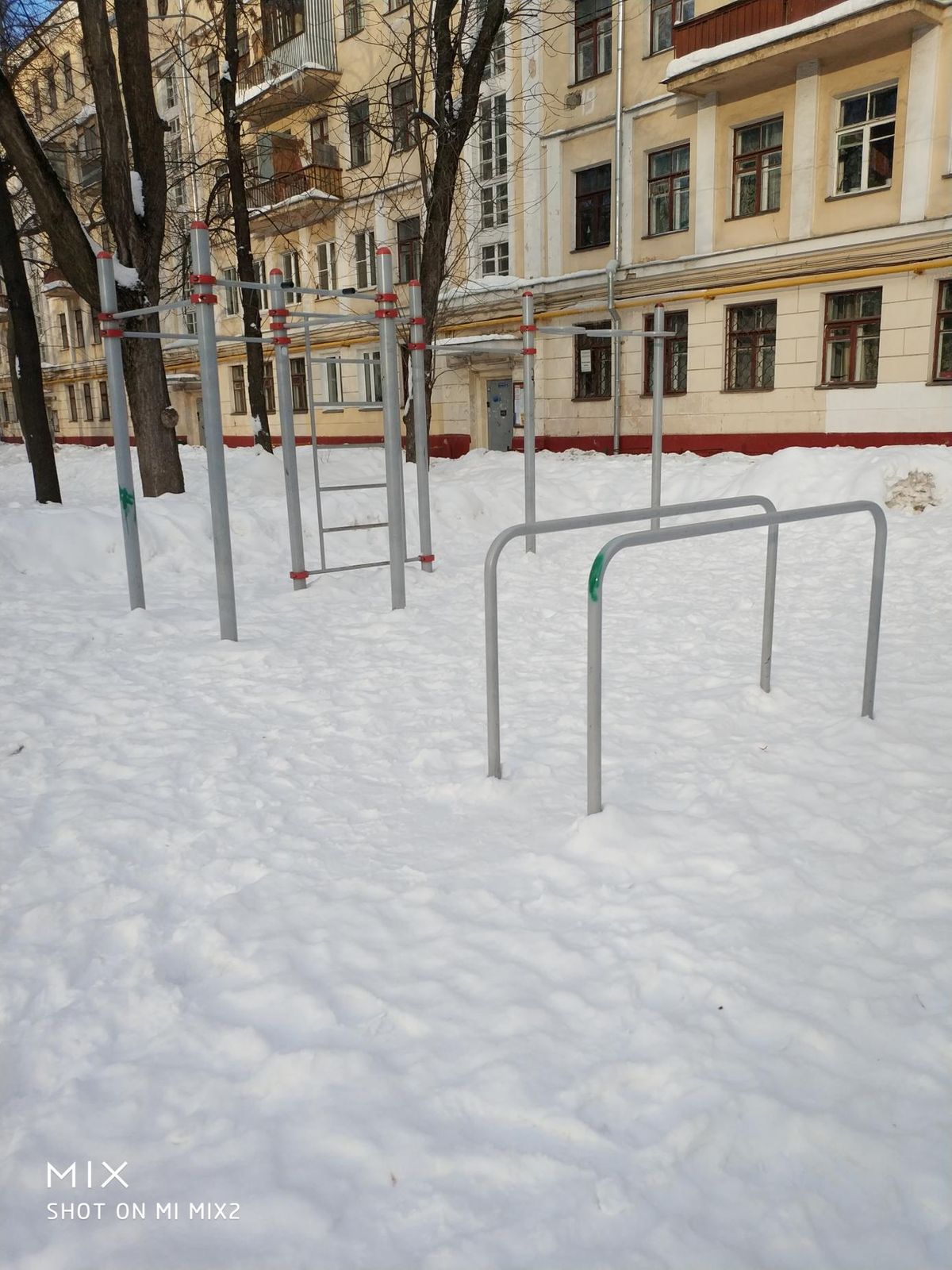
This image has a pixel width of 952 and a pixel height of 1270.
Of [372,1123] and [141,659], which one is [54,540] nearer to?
[141,659]

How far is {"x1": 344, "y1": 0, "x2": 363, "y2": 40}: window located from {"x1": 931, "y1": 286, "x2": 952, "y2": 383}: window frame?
1401cm

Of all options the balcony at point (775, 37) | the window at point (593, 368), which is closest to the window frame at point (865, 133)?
the balcony at point (775, 37)

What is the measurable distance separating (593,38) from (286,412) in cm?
1336

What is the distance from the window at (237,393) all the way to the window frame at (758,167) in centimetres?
1430

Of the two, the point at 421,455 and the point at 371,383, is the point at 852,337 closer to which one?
the point at 421,455

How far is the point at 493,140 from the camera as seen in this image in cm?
1722

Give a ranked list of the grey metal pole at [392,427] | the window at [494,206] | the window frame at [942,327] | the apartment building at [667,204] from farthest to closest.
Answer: the window at [494,206]
the apartment building at [667,204]
the window frame at [942,327]
the grey metal pole at [392,427]

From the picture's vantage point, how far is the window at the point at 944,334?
12227 millimetres

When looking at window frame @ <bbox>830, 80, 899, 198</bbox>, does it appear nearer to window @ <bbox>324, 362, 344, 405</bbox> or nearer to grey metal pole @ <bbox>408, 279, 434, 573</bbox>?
grey metal pole @ <bbox>408, 279, 434, 573</bbox>

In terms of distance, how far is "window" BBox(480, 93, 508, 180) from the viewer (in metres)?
16.9

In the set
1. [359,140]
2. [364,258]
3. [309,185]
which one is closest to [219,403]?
[359,140]

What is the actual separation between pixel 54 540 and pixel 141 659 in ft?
10.4

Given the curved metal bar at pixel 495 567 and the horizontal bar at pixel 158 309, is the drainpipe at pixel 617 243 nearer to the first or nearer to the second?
the horizontal bar at pixel 158 309

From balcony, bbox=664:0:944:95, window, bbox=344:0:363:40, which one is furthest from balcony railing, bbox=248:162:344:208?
balcony, bbox=664:0:944:95
